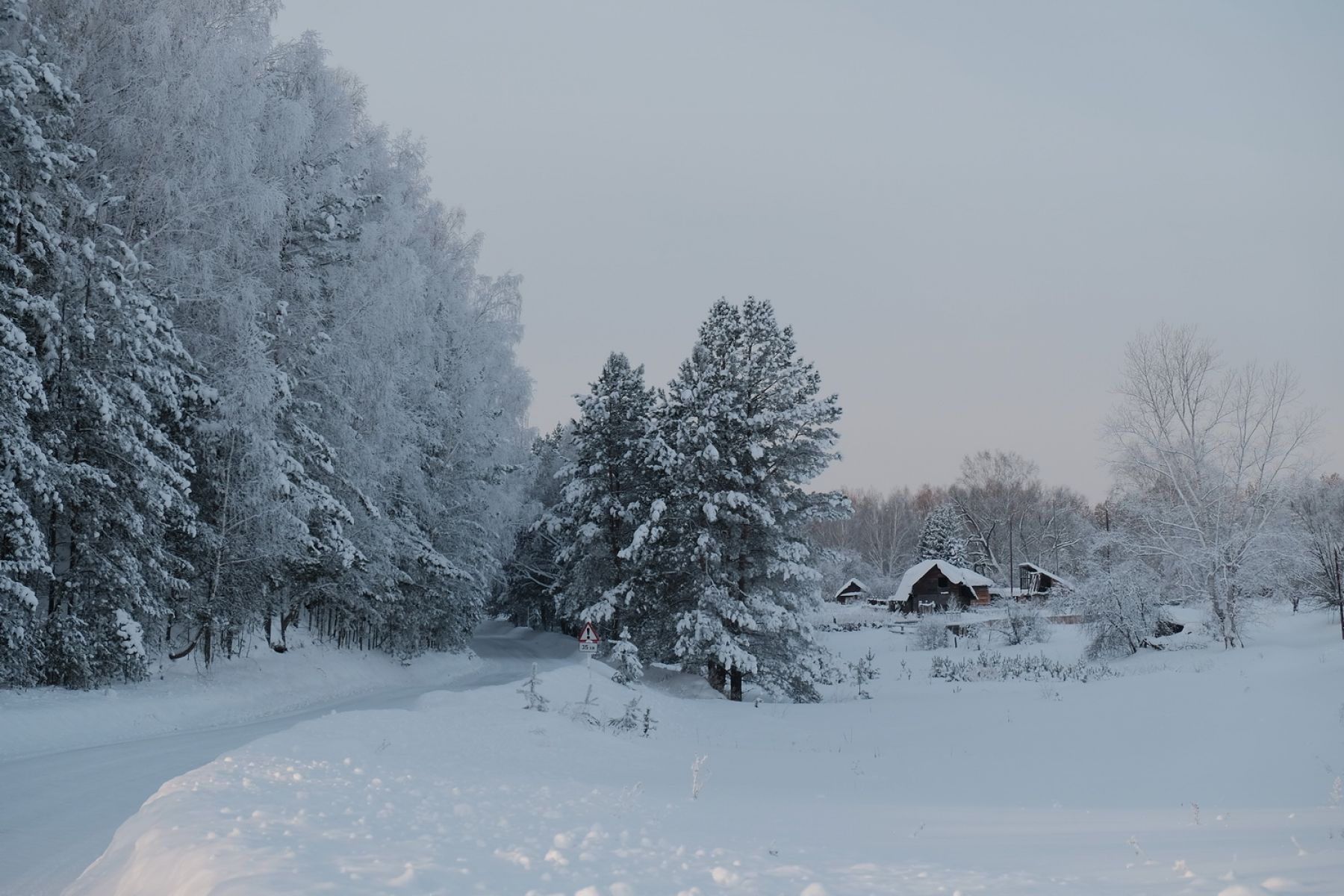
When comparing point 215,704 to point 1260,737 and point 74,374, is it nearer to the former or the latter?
Answer: point 74,374

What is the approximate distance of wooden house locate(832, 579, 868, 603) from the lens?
88188 millimetres

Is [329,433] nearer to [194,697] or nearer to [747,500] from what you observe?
[194,697]

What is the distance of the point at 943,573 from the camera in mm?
68062

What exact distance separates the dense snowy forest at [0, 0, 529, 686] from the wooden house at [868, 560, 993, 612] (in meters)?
48.9

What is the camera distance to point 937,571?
69438 mm

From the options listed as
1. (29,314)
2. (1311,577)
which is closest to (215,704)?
(29,314)

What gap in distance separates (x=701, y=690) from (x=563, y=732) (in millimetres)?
12118

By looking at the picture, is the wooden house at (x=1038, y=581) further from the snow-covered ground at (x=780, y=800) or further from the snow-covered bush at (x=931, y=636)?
the snow-covered ground at (x=780, y=800)

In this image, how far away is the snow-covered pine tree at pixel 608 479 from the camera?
32500 mm

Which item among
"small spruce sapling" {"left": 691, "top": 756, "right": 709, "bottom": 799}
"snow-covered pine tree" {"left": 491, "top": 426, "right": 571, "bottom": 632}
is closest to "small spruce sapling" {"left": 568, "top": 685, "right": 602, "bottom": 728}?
"small spruce sapling" {"left": 691, "top": 756, "right": 709, "bottom": 799}

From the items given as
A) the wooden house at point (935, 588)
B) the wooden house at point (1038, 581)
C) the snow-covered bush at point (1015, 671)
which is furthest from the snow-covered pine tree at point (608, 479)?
the wooden house at point (935, 588)

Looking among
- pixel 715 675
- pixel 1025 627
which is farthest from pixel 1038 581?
pixel 715 675

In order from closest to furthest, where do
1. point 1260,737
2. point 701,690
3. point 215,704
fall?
point 1260,737 < point 215,704 < point 701,690

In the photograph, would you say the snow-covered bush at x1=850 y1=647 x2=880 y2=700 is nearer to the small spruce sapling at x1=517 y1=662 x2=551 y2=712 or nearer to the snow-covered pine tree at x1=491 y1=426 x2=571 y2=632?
the small spruce sapling at x1=517 y1=662 x2=551 y2=712
